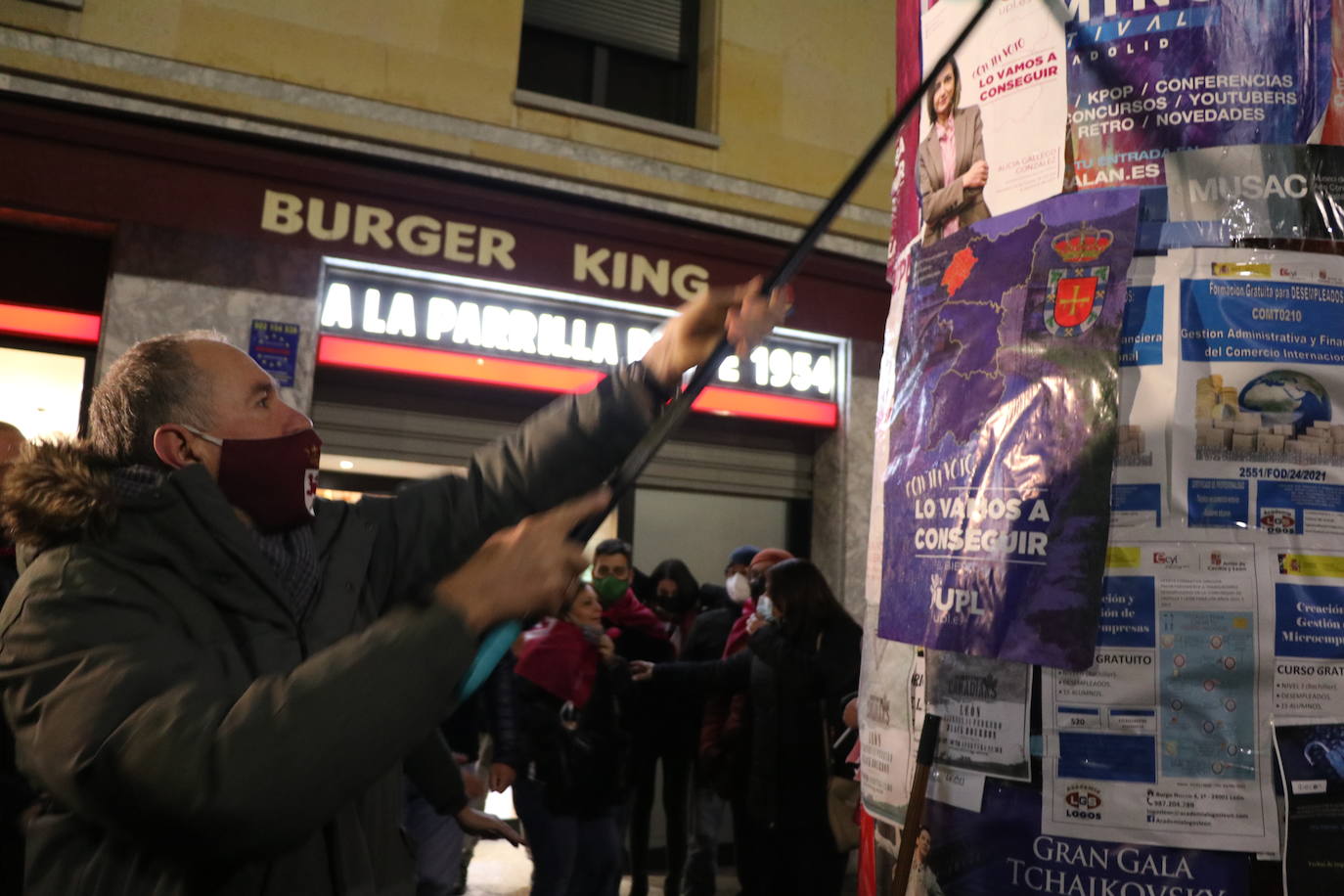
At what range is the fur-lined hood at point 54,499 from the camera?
1.59 metres

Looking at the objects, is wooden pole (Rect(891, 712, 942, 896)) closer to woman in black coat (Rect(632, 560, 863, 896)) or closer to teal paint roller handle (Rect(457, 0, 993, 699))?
teal paint roller handle (Rect(457, 0, 993, 699))

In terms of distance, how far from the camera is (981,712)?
187 centimetres

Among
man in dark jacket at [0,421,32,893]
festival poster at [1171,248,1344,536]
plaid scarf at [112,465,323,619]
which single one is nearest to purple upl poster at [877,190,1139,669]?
festival poster at [1171,248,1344,536]

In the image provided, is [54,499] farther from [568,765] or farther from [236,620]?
[568,765]

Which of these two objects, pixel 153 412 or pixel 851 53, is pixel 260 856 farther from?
pixel 851 53

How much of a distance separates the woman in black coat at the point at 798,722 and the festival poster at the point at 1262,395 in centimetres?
333

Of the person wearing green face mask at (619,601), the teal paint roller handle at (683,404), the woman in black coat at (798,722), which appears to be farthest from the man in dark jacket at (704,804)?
the teal paint roller handle at (683,404)

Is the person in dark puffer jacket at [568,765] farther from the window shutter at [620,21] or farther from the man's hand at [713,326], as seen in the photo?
the window shutter at [620,21]

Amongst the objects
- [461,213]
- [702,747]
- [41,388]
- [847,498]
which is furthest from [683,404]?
[847,498]

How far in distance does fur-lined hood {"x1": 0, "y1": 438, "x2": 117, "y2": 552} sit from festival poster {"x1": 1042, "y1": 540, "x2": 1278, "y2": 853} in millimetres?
1527

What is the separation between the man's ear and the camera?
1.83m

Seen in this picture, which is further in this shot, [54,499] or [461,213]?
[461,213]

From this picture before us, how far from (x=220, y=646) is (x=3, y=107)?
5.99 metres

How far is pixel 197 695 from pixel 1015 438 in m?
1.34
